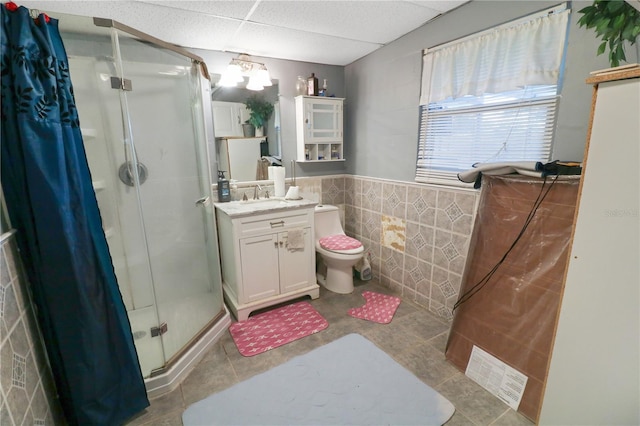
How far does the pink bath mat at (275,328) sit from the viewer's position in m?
2.02

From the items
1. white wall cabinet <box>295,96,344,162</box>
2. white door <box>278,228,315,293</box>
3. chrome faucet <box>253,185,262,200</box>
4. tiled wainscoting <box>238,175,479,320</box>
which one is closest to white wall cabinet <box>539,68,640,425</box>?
tiled wainscoting <box>238,175,479,320</box>

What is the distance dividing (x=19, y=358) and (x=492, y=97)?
269 cm

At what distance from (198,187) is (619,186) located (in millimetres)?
2252

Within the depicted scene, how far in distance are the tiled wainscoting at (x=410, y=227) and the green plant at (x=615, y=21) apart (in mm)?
991

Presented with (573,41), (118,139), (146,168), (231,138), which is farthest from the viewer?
(231,138)

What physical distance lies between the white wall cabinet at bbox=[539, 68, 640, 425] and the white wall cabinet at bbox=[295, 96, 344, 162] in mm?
2199

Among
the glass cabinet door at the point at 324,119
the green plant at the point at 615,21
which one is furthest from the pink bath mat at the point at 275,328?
the green plant at the point at 615,21

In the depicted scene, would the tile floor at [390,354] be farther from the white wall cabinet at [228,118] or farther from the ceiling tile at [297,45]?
the ceiling tile at [297,45]

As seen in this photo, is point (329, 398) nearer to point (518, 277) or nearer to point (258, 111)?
point (518, 277)

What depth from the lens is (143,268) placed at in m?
1.74

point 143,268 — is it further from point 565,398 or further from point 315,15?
point 565,398

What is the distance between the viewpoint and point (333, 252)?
2.59m

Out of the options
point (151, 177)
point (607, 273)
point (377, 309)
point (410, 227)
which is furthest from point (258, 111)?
point (607, 273)

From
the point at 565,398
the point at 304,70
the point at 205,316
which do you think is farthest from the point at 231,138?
the point at 565,398
